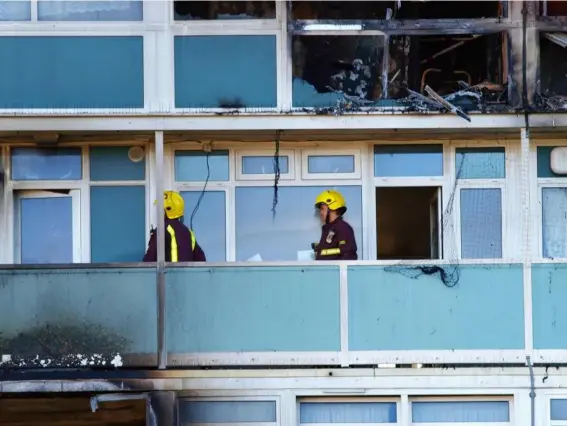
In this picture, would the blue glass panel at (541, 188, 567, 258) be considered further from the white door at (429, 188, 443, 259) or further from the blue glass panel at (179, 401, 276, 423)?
the blue glass panel at (179, 401, 276, 423)

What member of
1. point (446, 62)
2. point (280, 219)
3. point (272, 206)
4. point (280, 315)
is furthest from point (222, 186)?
point (446, 62)

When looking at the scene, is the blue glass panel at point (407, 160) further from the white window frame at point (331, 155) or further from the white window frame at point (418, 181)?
the white window frame at point (331, 155)

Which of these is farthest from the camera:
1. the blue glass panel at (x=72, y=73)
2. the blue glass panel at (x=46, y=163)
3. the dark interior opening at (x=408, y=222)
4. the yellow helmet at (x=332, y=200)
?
the dark interior opening at (x=408, y=222)

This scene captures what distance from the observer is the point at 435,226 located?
1662 centimetres

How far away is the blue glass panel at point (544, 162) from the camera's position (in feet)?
53.3

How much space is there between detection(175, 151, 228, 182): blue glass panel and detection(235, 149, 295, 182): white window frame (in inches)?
5.8

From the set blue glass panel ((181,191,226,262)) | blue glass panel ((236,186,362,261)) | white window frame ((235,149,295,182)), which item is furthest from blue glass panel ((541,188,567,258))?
blue glass panel ((181,191,226,262))

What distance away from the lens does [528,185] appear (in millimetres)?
15555

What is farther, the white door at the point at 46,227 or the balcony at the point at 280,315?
the white door at the point at 46,227

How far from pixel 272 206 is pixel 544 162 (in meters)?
3.10

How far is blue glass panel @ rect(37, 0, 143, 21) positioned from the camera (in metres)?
15.6

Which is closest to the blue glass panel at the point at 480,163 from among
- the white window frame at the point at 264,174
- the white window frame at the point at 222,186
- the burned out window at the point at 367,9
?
the burned out window at the point at 367,9

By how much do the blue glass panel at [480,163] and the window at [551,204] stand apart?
43 centimetres

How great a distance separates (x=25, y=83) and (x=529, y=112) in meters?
5.38
